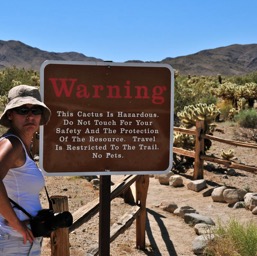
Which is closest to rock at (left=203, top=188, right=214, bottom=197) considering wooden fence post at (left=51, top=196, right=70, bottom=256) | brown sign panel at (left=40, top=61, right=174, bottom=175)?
brown sign panel at (left=40, top=61, right=174, bottom=175)

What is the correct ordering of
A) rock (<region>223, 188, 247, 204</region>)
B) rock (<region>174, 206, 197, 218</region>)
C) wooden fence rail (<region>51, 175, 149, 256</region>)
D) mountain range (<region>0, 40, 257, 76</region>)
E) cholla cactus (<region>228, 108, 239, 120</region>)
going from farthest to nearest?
mountain range (<region>0, 40, 257, 76</region>) < cholla cactus (<region>228, 108, 239, 120</region>) < rock (<region>223, 188, 247, 204</region>) < rock (<region>174, 206, 197, 218</region>) < wooden fence rail (<region>51, 175, 149, 256</region>)

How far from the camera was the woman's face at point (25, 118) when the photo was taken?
2.90m

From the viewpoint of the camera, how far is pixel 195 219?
7273mm

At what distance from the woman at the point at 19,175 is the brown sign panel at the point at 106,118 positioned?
2.50ft

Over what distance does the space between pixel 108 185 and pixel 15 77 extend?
85.8 feet

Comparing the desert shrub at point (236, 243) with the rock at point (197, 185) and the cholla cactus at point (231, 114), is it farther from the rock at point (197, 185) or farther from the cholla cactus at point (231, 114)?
the cholla cactus at point (231, 114)

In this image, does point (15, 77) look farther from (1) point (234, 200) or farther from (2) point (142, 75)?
(2) point (142, 75)

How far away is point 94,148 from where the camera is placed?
151 inches

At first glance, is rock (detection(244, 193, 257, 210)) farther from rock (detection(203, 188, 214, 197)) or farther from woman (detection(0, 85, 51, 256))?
woman (detection(0, 85, 51, 256))

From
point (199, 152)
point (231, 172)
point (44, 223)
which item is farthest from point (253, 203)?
point (44, 223)

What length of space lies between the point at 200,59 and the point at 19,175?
394 ft

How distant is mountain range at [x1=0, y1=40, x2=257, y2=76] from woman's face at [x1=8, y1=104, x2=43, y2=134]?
102m

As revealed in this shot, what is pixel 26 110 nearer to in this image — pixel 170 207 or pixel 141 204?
pixel 141 204

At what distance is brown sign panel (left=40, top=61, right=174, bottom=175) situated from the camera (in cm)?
377
